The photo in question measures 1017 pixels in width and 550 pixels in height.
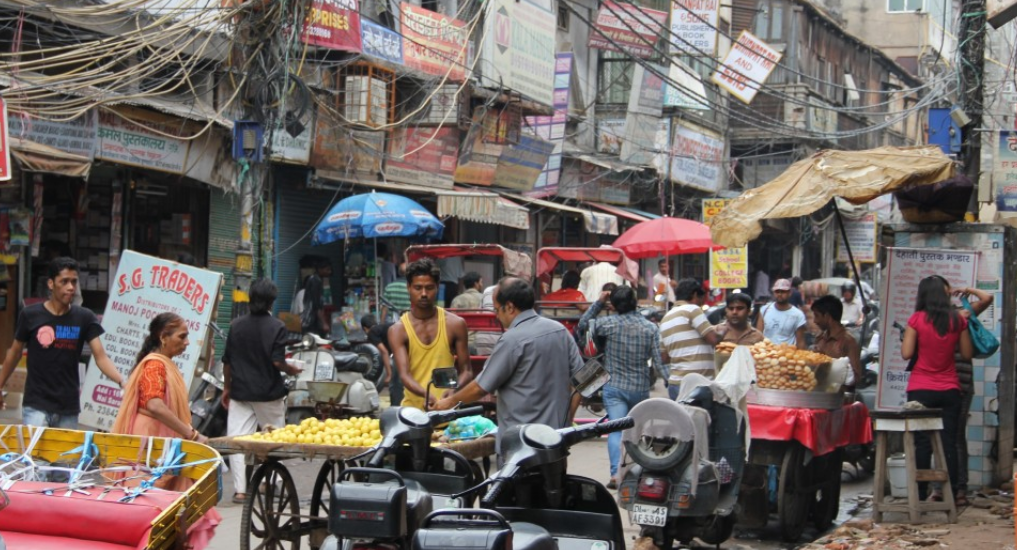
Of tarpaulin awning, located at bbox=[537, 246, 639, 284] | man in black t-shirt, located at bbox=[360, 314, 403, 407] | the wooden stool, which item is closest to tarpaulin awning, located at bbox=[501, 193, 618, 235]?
tarpaulin awning, located at bbox=[537, 246, 639, 284]

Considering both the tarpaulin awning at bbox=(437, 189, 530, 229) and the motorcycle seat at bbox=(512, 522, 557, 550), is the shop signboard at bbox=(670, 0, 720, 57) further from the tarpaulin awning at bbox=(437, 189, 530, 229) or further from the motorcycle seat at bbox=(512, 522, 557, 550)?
the motorcycle seat at bbox=(512, 522, 557, 550)

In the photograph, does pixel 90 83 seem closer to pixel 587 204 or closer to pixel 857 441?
pixel 857 441

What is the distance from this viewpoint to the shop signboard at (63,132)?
43.1 feet

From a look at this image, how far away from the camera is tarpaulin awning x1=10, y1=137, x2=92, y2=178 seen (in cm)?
1245

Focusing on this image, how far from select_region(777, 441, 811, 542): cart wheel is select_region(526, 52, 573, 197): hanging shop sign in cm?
1634

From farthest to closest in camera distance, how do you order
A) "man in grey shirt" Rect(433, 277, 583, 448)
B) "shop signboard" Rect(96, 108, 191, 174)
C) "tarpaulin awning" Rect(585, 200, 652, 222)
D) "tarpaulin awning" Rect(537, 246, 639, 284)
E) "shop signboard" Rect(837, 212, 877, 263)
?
1. "shop signboard" Rect(837, 212, 877, 263)
2. "tarpaulin awning" Rect(585, 200, 652, 222)
3. "tarpaulin awning" Rect(537, 246, 639, 284)
4. "shop signboard" Rect(96, 108, 191, 174)
5. "man in grey shirt" Rect(433, 277, 583, 448)

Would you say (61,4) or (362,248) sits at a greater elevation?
(61,4)

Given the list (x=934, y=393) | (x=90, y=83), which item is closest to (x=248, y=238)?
(x=90, y=83)

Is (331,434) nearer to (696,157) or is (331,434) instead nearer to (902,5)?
(696,157)

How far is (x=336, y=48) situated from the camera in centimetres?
1741

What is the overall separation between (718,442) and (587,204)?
20598 mm

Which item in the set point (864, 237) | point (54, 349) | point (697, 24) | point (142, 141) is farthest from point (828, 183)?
point (864, 237)

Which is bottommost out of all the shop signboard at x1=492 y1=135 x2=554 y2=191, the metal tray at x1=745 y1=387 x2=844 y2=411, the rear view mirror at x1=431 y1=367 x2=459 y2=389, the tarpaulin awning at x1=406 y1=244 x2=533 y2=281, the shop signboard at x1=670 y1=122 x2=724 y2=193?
the metal tray at x1=745 y1=387 x2=844 y2=411

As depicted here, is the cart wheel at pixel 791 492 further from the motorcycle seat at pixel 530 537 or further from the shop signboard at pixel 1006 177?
the shop signboard at pixel 1006 177
